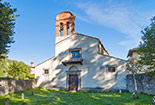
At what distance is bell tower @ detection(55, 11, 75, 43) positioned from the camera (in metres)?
19.8

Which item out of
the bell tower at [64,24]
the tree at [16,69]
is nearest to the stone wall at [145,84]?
the bell tower at [64,24]

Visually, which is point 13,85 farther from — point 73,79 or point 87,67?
point 87,67

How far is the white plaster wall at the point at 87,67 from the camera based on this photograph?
15.2m

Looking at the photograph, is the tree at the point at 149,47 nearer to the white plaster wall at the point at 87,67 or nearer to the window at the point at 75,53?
the white plaster wall at the point at 87,67

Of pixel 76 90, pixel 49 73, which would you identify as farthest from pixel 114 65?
pixel 49 73

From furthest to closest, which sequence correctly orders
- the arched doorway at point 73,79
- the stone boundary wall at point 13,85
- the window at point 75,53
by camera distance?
the window at point 75,53, the arched doorway at point 73,79, the stone boundary wall at point 13,85

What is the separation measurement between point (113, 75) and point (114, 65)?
1354 mm

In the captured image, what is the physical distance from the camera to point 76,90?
54.9 ft

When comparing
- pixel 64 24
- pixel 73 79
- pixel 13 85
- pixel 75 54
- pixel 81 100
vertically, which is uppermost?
pixel 64 24

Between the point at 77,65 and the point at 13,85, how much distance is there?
348 inches

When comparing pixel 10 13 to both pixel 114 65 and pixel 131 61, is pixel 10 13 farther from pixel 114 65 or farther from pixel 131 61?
pixel 114 65

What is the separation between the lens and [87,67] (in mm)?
16781

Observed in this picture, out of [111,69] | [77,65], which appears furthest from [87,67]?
[111,69]

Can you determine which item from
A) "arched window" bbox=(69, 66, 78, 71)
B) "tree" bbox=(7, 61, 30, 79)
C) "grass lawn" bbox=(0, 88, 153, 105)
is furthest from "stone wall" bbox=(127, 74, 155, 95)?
"tree" bbox=(7, 61, 30, 79)
